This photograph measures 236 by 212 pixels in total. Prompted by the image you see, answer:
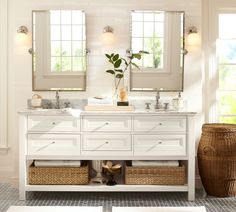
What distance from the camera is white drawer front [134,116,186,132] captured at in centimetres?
447

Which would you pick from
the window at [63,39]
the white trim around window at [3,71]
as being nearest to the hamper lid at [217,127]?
the window at [63,39]

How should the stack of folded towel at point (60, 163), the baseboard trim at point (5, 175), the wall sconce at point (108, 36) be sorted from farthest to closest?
the baseboard trim at point (5, 175) < the wall sconce at point (108, 36) < the stack of folded towel at point (60, 163)

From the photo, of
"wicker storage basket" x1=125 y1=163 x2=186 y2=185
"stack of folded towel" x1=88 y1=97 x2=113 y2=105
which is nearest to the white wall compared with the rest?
"stack of folded towel" x1=88 y1=97 x2=113 y2=105

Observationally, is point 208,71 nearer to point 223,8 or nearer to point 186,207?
point 223,8

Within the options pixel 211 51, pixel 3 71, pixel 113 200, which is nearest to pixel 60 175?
pixel 113 200

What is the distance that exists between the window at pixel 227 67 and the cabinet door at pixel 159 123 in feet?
3.22

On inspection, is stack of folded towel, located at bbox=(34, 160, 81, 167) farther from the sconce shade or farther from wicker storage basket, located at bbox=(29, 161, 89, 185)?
the sconce shade

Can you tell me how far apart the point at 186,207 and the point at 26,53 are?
2.43m

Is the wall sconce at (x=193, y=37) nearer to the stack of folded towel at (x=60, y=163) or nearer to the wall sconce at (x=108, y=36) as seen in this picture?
the wall sconce at (x=108, y=36)

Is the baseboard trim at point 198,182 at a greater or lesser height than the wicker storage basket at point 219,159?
lesser

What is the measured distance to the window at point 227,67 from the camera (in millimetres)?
5209

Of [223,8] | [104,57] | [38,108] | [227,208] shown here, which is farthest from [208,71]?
[38,108]

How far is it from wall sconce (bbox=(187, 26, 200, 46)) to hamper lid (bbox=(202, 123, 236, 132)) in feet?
3.07

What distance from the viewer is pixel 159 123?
4473mm
